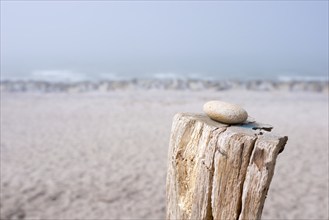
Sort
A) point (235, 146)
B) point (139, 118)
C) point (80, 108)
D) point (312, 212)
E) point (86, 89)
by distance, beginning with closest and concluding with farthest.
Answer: point (235, 146), point (312, 212), point (139, 118), point (80, 108), point (86, 89)

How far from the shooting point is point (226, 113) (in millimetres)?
1750

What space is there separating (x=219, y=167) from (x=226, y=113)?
28 centimetres

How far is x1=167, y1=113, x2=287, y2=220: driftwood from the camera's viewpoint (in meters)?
→ 1.54

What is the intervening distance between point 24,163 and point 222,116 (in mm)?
4805

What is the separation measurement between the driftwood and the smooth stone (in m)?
0.04

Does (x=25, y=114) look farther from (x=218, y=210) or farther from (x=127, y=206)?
(x=218, y=210)

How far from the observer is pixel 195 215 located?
1.80 meters

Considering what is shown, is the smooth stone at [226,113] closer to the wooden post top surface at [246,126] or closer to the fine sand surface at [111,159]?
the wooden post top surface at [246,126]

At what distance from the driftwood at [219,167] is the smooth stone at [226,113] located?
Result: 36mm

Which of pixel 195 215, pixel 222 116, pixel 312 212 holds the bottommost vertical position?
pixel 312 212

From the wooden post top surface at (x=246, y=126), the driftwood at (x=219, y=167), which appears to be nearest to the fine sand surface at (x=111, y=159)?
the driftwood at (x=219, y=167)

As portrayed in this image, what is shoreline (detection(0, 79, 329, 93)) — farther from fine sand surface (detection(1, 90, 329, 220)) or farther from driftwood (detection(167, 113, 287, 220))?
driftwood (detection(167, 113, 287, 220))

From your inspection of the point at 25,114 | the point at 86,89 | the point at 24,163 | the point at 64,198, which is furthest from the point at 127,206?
the point at 86,89

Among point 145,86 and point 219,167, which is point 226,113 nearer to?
point 219,167
